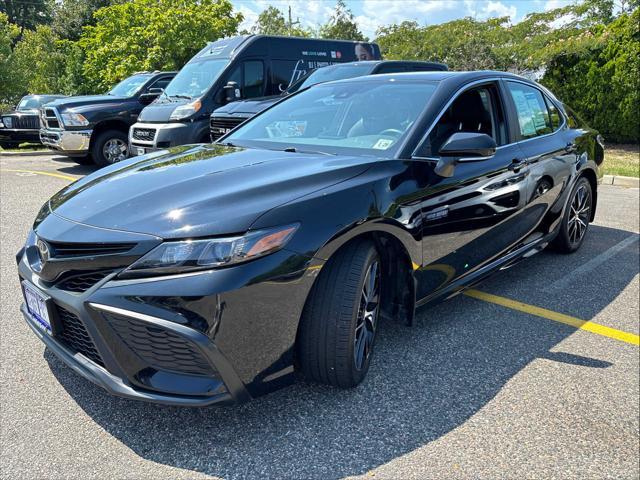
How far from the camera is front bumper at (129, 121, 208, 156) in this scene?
7.67m

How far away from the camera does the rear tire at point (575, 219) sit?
4.61 meters

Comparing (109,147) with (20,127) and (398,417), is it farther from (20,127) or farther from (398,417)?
(398,417)

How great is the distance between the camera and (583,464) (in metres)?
2.21

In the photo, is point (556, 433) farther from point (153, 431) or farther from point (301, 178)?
point (153, 431)

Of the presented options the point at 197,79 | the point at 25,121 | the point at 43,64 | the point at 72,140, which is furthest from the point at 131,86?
the point at 43,64

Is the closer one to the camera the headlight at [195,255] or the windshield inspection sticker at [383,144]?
the headlight at [195,255]

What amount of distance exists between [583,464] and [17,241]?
16.3 ft

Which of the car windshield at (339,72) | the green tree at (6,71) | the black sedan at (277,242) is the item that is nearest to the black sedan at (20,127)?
the car windshield at (339,72)

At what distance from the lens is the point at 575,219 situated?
479cm

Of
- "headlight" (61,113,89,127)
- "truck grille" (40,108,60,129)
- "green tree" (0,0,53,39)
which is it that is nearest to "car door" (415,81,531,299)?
"headlight" (61,113,89,127)

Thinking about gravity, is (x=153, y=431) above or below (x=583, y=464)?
above

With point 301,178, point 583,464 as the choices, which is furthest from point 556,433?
A: point 301,178

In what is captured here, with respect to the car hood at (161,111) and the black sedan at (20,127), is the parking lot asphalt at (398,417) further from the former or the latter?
the black sedan at (20,127)

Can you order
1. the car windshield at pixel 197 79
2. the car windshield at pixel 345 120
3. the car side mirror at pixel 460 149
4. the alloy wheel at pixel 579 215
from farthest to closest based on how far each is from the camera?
1. the car windshield at pixel 197 79
2. the alloy wheel at pixel 579 215
3. the car windshield at pixel 345 120
4. the car side mirror at pixel 460 149
